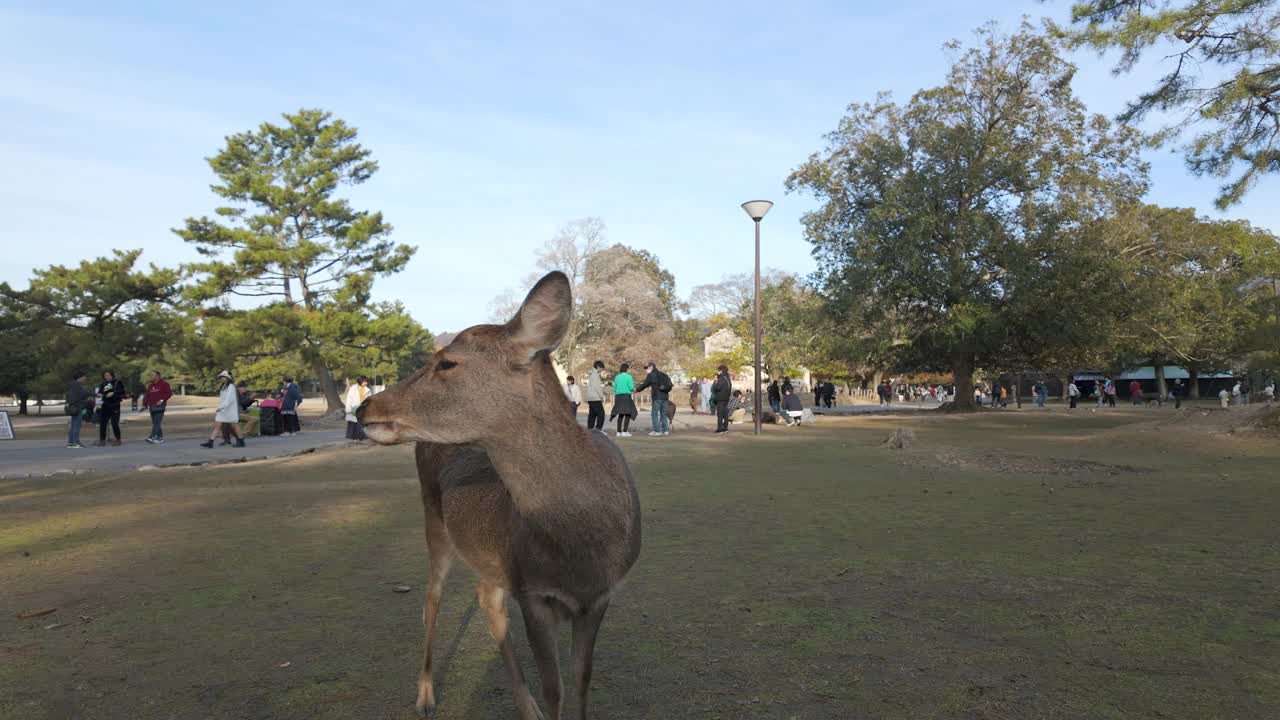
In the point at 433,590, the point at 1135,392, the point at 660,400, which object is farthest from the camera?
the point at 1135,392

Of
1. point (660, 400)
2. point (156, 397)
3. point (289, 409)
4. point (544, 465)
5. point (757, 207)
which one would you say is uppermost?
point (757, 207)

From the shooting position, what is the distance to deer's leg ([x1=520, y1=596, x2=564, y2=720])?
2879mm

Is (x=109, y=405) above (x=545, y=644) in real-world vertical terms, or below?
above

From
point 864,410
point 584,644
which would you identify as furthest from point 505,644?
point 864,410

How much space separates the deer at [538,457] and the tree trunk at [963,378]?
32.9 metres

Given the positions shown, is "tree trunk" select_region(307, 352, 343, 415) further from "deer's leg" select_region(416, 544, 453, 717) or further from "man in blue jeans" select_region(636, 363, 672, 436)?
"deer's leg" select_region(416, 544, 453, 717)

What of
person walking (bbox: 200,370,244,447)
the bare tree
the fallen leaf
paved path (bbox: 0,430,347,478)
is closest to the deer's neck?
the fallen leaf

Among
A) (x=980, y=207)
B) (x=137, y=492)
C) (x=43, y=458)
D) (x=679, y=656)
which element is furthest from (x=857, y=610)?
(x=980, y=207)

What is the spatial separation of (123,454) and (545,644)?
1689cm

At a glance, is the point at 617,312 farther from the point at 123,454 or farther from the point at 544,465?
the point at 544,465

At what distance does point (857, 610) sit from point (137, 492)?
9925 millimetres

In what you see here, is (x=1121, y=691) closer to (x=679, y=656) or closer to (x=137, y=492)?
(x=679, y=656)

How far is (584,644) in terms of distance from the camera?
9.79 feet

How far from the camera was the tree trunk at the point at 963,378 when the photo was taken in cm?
3350
